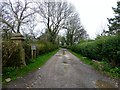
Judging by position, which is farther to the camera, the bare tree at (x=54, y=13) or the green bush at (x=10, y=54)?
the bare tree at (x=54, y=13)

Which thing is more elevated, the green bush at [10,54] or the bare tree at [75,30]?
the bare tree at [75,30]

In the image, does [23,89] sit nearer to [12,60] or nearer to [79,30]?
[12,60]

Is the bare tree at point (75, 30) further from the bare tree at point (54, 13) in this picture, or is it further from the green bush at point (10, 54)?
the green bush at point (10, 54)

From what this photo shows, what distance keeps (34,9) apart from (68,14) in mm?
14491

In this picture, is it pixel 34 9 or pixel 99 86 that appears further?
pixel 34 9

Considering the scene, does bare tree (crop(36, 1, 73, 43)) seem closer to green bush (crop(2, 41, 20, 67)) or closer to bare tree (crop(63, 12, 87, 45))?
bare tree (crop(63, 12, 87, 45))

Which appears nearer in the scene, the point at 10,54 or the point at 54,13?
the point at 10,54

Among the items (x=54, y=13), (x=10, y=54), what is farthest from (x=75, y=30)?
(x=10, y=54)

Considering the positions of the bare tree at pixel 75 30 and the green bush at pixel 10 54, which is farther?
the bare tree at pixel 75 30

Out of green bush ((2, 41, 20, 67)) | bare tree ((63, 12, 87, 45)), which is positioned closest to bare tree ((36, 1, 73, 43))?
bare tree ((63, 12, 87, 45))

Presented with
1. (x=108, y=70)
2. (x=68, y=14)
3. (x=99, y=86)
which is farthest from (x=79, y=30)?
(x=99, y=86)

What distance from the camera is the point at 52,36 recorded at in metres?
53.5

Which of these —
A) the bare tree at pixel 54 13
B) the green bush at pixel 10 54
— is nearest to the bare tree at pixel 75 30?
the bare tree at pixel 54 13

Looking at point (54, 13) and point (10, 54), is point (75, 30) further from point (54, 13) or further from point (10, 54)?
point (10, 54)
